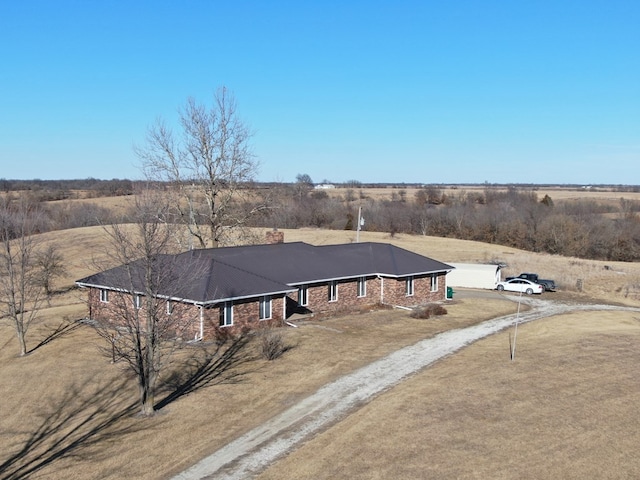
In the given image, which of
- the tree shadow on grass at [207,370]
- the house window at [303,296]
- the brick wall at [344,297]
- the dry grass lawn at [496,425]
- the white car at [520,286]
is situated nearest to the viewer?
the dry grass lawn at [496,425]

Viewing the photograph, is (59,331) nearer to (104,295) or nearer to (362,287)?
(104,295)

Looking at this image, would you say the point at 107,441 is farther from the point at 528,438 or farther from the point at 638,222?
the point at 638,222

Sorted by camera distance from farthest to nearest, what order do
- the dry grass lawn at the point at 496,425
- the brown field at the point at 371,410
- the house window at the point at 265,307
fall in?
1. the house window at the point at 265,307
2. the brown field at the point at 371,410
3. the dry grass lawn at the point at 496,425

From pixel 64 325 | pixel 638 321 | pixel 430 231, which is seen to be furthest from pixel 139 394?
pixel 430 231

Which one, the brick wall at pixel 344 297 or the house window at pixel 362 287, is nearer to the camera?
the brick wall at pixel 344 297

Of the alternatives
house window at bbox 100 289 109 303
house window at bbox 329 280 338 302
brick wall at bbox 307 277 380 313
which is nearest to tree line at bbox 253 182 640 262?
brick wall at bbox 307 277 380 313

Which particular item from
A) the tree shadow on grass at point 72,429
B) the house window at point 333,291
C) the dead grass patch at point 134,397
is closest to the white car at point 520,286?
the dead grass patch at point 134,397

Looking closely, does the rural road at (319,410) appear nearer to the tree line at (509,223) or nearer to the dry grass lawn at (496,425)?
the dry grass lawn at (496,425)
